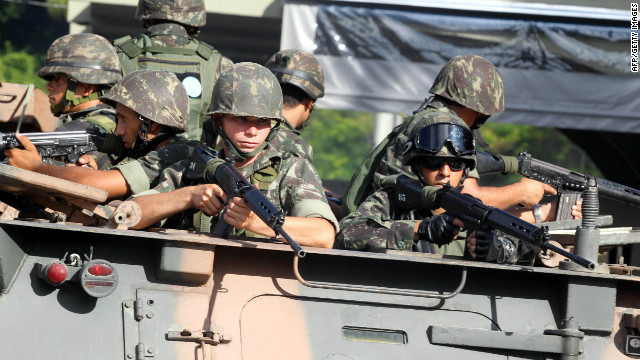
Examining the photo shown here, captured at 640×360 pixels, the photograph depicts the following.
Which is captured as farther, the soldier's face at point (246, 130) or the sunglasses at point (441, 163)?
the sunglasses at point (441, 163)

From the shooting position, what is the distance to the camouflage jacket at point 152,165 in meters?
5.26

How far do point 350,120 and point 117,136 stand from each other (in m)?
31.9

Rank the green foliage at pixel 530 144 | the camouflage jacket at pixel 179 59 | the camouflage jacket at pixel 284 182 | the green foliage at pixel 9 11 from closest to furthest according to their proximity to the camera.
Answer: the camouflage jacket at pixel 284 182
the camouflage jacket at pixel 179 59
the green foliage at pixel 9 11
the green foliage at pixel 530 144

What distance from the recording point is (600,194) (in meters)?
6.73

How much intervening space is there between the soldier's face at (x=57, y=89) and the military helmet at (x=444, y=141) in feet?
7.73

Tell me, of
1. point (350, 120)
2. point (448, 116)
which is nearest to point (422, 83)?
point (448, 116)

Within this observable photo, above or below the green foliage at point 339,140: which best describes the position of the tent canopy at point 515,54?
below

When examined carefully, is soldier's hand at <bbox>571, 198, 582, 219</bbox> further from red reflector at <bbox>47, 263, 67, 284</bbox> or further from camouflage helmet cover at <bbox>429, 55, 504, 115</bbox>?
red reflector at <bbox>47, 263, 67, 284</bbox>

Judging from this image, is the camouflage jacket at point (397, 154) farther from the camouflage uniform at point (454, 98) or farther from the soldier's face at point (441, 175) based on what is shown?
the soldier's face at point (441, 175)

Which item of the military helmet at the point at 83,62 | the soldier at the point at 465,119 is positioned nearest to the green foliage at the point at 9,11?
the military helmet at the point at 83,62

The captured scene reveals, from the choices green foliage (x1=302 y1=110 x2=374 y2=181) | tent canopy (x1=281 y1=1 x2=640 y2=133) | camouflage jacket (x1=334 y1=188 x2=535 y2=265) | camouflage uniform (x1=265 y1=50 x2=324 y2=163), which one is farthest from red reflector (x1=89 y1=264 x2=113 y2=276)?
green foliage (x1=302 y1=110 x2=374 y2=181)

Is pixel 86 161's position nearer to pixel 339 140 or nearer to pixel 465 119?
pixel 465 119

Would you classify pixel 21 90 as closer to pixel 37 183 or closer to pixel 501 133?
pixel 37 183

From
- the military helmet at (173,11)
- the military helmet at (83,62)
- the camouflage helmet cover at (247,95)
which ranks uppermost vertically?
the military helmet at (173,11)
